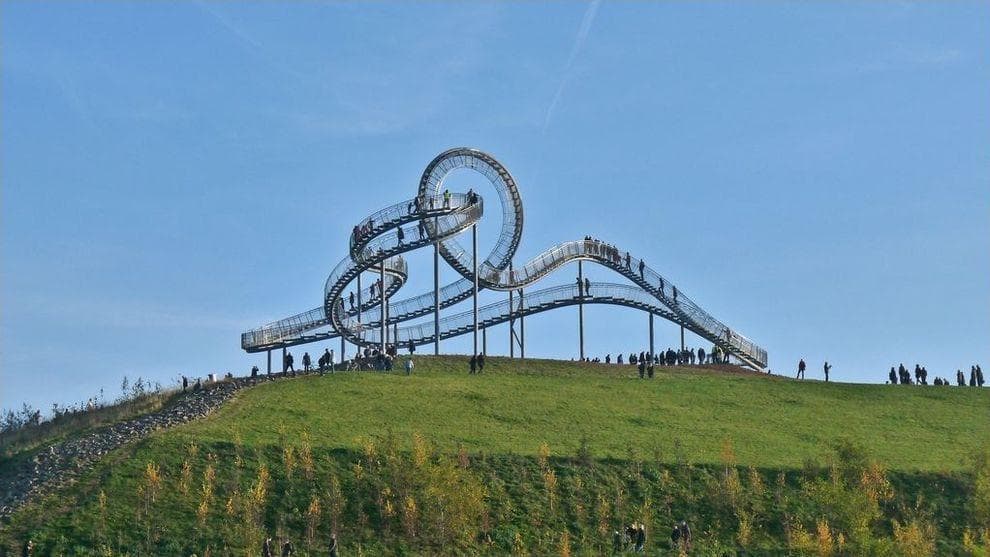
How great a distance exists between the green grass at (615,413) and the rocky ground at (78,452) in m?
1.46

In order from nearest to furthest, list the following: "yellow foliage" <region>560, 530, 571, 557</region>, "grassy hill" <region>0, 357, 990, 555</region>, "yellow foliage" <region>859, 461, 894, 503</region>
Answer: "yellow foliage" <region>560, 530, 571, 557</region>
"grassy hill" <region>0, 357, 990, 555</region>
"yellow foliage" <region>859, 461, 894, 503</region>

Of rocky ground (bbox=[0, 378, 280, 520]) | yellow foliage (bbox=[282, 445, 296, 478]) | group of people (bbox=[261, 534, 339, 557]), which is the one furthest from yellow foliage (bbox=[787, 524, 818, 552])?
rocky ground (bbox=[0, 378, 280, 520])

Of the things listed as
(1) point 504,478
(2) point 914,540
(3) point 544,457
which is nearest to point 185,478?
(1) point 504,478

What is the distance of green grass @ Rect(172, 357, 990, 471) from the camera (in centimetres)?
5727

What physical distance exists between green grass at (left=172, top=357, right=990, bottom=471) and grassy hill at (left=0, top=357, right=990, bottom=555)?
19 centimetres

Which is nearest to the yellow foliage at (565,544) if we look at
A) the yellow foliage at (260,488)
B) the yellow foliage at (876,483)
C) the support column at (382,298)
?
the yellow foliage at (260,488)

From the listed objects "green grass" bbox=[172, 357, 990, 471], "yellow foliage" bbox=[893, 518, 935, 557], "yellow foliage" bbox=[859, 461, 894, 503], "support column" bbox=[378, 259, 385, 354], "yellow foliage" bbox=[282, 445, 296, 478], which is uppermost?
"support column" bbox=[378, 259, 385, 354]

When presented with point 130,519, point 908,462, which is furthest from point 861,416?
point 130,519

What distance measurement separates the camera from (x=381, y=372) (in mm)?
68688

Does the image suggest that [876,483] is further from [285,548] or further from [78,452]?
[78,452]

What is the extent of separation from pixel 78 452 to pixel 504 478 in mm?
16210

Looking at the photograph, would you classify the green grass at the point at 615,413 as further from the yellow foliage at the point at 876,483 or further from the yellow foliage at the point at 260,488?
the yellow foliage at the point at 260,488

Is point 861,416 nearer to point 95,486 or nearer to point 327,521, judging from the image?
point 327,521

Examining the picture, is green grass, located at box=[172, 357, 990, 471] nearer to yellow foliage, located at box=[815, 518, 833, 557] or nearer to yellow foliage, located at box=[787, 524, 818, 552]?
yellow foliage, located at box=[787, 524, 818, 552]
